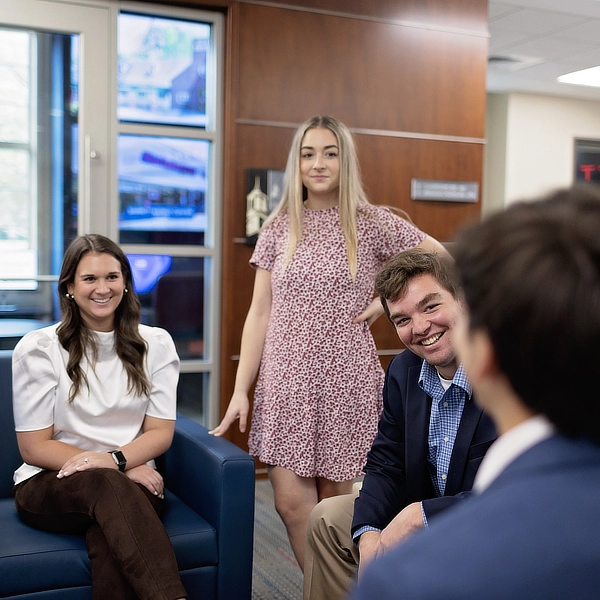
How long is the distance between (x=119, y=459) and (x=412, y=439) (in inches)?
36.5

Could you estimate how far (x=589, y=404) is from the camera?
640 mm

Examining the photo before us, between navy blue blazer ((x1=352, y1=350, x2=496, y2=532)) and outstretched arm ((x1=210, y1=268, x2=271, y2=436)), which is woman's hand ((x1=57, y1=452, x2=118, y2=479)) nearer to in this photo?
outstretched arm ((x1=210, y1=268, x2=271, y2=436))

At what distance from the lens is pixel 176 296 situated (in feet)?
13.6

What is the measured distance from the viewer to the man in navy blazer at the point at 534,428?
0.61 m

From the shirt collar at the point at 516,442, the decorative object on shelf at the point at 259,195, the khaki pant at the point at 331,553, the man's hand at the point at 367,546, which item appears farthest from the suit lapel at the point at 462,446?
the decorative object on shelf at the point at 259,195

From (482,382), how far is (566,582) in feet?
0.57

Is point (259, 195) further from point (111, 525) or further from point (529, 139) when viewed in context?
point (529, 139)

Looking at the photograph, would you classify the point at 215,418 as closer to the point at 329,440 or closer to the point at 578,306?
the point at 329,440

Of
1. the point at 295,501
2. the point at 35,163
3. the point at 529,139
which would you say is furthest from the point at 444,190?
the point at 529,139

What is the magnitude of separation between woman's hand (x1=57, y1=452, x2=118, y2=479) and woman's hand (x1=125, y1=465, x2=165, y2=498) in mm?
75

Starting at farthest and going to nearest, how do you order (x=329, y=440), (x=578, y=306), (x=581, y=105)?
(x=581, y=105), (x=329, y=440), (x=578, y=306)

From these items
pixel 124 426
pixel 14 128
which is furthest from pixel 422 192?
pixel 124 426

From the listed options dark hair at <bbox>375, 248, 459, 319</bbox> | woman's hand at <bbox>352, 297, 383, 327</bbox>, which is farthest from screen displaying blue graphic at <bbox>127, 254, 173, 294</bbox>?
dark hair at <bbox>375, 248, 459, 319</bbox>

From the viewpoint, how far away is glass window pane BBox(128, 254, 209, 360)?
4.06 metres
